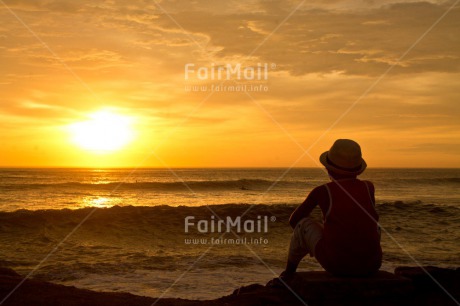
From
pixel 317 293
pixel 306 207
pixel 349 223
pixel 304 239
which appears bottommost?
pixel 317 293

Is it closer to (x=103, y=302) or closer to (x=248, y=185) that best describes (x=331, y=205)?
(x=103, y=302)

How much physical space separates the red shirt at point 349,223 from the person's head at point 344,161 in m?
0.12

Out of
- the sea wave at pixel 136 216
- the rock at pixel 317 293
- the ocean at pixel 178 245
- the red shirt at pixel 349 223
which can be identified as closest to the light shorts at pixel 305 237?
the red shirt at pixel 349 223

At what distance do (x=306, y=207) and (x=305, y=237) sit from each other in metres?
→ 0.39

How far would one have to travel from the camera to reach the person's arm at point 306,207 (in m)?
4.30

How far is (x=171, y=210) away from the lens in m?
19.3

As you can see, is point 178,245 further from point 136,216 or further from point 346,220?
point 346,220

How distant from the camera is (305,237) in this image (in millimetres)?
4621

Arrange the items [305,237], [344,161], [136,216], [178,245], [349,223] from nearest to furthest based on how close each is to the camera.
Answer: [349,223] → [344,161] → [305,237] → [178,245] → [136,216]

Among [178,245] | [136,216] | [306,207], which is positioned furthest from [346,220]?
[136,216]

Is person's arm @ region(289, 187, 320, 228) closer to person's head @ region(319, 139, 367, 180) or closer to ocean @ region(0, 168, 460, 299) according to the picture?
person's head @ region(319, 139, 367, 180)

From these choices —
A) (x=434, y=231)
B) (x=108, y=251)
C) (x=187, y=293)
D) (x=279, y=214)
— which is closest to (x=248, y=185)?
(x=279, y=214)

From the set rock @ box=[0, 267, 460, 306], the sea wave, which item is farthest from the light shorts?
the sea wave

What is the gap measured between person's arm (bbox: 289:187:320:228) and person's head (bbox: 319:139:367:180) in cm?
30
